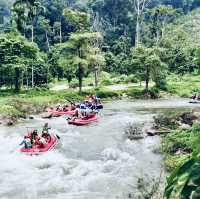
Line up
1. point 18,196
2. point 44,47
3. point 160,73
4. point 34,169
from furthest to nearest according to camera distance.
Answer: point 44,47
point 160,73
point 34,169
point 18,196

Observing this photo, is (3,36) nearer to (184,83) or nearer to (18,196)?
(184,83)

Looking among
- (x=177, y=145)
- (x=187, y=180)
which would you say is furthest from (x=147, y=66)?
(x=187, y=180)

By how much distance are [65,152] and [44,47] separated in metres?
59.3

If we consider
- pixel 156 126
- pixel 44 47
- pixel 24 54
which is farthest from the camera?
pixel 44 47

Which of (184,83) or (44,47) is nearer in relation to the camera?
(184,83)

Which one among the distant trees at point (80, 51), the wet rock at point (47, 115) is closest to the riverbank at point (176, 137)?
the wet rock at point (47, 115)

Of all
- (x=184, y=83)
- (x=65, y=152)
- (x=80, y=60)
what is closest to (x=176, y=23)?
(x=184, y=83)

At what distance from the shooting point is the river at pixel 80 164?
16.2 metres

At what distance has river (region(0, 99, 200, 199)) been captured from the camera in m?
16.2

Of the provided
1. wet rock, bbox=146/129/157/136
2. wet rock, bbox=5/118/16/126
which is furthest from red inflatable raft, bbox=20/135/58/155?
wet rock, bbox=5/118/16/126

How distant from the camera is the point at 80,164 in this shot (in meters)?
20.0

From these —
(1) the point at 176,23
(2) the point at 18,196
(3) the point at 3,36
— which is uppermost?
(1) the point at 176,23

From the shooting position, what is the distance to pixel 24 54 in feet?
154

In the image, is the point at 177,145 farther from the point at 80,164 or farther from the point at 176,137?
the point at 80,164
